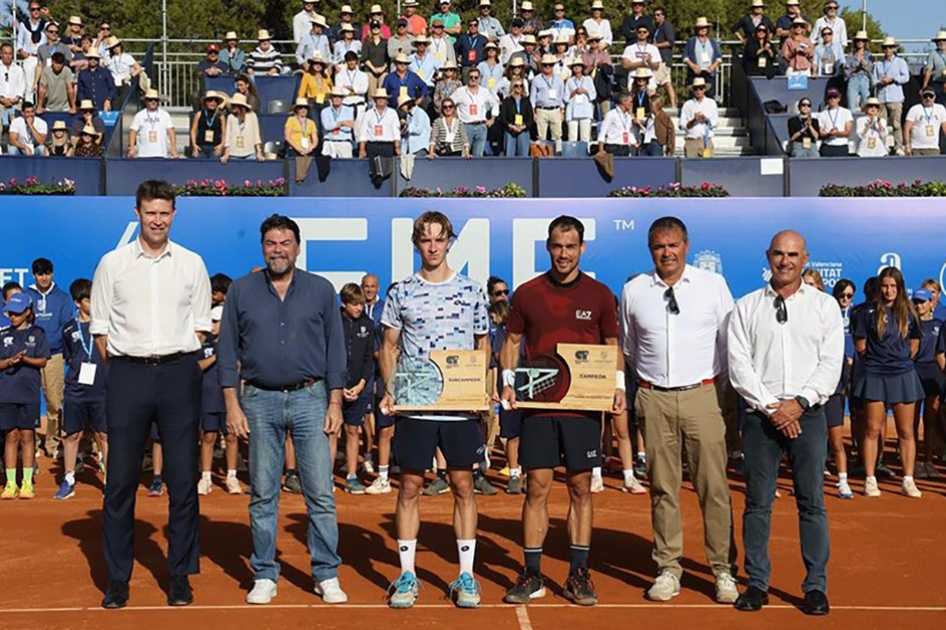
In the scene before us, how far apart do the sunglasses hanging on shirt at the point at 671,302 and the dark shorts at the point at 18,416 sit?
23.1 feet

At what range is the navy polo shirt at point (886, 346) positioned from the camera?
12.6 meters

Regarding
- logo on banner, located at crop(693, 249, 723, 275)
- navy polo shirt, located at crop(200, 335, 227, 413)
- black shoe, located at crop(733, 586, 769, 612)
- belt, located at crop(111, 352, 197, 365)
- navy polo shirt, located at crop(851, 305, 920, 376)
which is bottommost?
black shoe, located at crop(733, 586, 769, 612)

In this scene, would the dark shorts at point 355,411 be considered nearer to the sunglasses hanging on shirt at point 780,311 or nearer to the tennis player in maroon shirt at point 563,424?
the tennis player in maroon shirt at point 563,424

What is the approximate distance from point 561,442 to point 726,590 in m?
1.39

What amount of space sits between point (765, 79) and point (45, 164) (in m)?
11.4

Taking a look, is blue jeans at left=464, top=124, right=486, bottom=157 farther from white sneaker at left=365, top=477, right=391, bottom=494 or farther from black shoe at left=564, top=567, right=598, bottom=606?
black shoe at left=564, top=567, right=598, bottom=606

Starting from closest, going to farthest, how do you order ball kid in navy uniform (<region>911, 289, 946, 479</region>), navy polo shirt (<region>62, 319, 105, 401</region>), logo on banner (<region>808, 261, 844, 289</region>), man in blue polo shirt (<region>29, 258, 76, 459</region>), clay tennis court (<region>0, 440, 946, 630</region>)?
1. clay tennis court (<region>0, 440, 946, 630</region>)
2. navy polo shirt (<region>62, 319, 105, 401</region>)
3. ball kid in navy uniform (<region>911, 289, 946, 479</region>)
4. man in blue polo shirt (<region>29, 258, 76, 459</region>)
5. logo on banner (<region>808, 261, 844, 289</region>)

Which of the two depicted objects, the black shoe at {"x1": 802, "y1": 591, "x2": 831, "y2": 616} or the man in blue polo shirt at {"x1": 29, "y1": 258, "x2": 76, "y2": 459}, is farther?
the man in blue polo shirt at {"x1": 29, "y1": 258, "x2": 76, "y2": 459}

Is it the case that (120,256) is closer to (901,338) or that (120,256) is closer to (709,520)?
(709,520)

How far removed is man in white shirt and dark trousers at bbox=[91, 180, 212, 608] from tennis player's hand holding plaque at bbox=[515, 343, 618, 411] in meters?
2.08

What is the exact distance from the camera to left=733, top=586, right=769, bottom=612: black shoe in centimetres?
849

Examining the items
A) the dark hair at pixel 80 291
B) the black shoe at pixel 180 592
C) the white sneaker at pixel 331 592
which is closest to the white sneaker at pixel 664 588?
the white sneaker at pixel 331 592

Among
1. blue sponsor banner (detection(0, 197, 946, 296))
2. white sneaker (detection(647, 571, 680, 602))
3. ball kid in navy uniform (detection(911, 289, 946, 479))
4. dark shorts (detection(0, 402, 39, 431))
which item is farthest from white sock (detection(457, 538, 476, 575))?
blue sponsor banner (detection(0, 197, 946, 296))

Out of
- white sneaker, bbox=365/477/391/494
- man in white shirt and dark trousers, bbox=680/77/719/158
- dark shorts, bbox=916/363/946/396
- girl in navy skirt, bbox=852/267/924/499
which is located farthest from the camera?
man in white shirt and dark trousers, bbox=680/77/719/158
